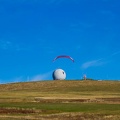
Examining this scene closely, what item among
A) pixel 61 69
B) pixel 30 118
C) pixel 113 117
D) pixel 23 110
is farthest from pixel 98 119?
pixel 61 69

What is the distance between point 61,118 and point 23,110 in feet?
40.5

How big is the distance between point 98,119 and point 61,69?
410 feet

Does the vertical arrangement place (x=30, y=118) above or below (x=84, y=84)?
below

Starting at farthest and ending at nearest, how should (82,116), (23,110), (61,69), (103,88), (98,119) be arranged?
1. (61,69)
2. (103,88)
3. (23,110)
4. (82,116)
5. (98,119)

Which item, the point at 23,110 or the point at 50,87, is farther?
the point at 50,87

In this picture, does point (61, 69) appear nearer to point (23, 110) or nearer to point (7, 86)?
point (7, 86)

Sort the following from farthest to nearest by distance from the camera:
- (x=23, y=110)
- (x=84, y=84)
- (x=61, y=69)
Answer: (x=61, y=69) → (x=84, y=84) → (x=23, y=110)

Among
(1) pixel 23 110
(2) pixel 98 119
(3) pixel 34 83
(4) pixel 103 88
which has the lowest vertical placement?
(2) pixel 98 119

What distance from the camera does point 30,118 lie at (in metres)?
49.7

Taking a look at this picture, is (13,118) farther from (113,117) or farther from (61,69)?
(61,69)

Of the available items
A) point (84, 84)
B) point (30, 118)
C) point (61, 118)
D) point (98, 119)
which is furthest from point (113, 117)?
point (84, 84)

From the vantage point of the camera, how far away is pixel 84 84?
160625mm

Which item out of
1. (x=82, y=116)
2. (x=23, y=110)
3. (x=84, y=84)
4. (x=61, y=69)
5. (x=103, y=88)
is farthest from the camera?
(x=61, y=69)

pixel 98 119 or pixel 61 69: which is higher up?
pixel 61 69
